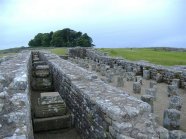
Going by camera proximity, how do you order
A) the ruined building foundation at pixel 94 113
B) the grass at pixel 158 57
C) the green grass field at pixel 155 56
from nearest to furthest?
the ruined building foundation at pixel 94 113
the grass at pixel 158 57
the green grass field at pixel 155 56

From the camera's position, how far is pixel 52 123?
26.6ft

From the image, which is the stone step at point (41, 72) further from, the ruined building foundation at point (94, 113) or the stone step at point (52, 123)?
the ruined building foundation at point (94, 113)

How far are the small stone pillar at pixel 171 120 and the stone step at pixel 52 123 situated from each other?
2834 millimetres

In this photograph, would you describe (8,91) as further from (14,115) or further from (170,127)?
(170,127)

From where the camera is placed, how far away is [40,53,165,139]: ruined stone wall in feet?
15.7

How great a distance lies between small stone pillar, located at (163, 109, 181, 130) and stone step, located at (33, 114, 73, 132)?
2834 mm

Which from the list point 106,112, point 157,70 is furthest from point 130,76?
point 106,112

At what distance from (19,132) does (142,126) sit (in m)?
2.18

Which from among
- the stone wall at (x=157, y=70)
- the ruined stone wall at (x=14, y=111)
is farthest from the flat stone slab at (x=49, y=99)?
the stone wall at (x=157, y=70)

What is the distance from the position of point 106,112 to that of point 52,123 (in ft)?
11.1

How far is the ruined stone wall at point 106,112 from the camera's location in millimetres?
4797

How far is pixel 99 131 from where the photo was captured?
18.6 feet

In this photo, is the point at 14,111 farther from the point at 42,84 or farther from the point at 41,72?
the point at 41,72

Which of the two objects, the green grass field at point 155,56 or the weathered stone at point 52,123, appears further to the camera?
the green grass field at point 155,56
